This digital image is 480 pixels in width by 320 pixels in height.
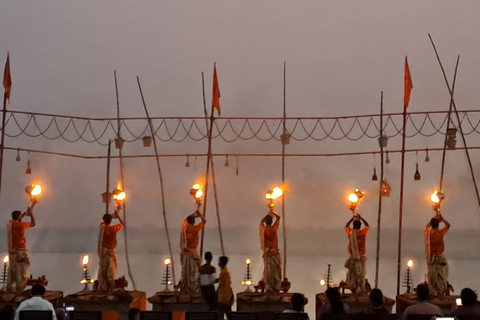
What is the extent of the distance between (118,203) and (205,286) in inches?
95.3

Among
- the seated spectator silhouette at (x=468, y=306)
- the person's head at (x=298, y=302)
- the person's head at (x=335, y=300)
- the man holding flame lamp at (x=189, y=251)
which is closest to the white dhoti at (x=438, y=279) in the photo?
the seated spectator silhouette at (x=468, y=306)

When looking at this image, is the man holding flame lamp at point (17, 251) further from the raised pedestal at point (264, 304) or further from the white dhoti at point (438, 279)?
the white dhoti at point (438, 279)

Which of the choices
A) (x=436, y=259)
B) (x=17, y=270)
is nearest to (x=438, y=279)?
(x=436, y=259)

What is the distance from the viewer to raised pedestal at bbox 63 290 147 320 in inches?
353

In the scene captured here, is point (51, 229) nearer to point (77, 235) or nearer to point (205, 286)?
point (77, 235)

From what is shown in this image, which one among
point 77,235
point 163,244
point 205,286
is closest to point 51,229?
point 77,235

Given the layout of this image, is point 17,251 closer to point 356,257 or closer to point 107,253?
point 107,253

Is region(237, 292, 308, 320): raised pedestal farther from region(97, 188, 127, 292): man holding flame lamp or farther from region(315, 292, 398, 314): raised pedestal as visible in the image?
region(97, 188, 127, 292): man holding flame lamp

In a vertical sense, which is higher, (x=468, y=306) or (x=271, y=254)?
(x=271, y=254)

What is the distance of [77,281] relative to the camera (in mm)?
14367

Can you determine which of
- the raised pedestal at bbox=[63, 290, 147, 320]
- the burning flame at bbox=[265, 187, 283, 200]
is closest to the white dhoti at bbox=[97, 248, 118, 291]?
the raised pedestal at bbox=[63, 290, 147, 320]

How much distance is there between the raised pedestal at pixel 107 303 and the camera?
29.5 feet

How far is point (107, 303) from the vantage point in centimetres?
912

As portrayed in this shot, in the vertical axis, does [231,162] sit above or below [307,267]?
above
